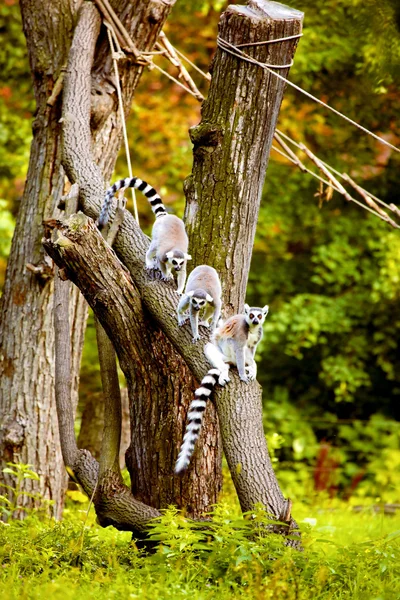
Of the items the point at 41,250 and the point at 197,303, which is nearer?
the point at 197,303

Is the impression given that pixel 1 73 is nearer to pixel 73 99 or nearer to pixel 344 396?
pixel 73 99

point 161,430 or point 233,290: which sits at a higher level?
point 233,290

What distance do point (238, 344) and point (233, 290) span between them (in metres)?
0.55

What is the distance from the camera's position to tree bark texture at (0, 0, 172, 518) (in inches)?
221

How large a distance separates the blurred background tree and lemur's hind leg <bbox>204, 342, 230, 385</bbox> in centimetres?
545

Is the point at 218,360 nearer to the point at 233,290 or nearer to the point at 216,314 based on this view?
the point at 216,314

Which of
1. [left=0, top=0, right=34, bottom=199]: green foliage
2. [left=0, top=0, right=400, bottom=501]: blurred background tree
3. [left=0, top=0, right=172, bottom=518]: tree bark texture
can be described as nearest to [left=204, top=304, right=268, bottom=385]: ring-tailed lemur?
[left=0, top=0, right=172, bottom=518]: tree bark texture

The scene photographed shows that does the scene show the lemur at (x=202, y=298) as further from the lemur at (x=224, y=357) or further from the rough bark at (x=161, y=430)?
the rough bark at (x=161, y=430)

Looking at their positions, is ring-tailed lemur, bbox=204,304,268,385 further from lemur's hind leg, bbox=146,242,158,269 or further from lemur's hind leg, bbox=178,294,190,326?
lemur's hind leg, bbox=146,242,158,269

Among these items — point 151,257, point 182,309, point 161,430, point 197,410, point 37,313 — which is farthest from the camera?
point 37,313

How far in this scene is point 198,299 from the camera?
3779 mm

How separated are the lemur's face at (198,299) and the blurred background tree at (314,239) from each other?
5377 mm

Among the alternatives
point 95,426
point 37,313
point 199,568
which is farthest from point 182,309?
point 95,426

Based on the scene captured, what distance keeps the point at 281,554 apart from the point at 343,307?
7064 mm
